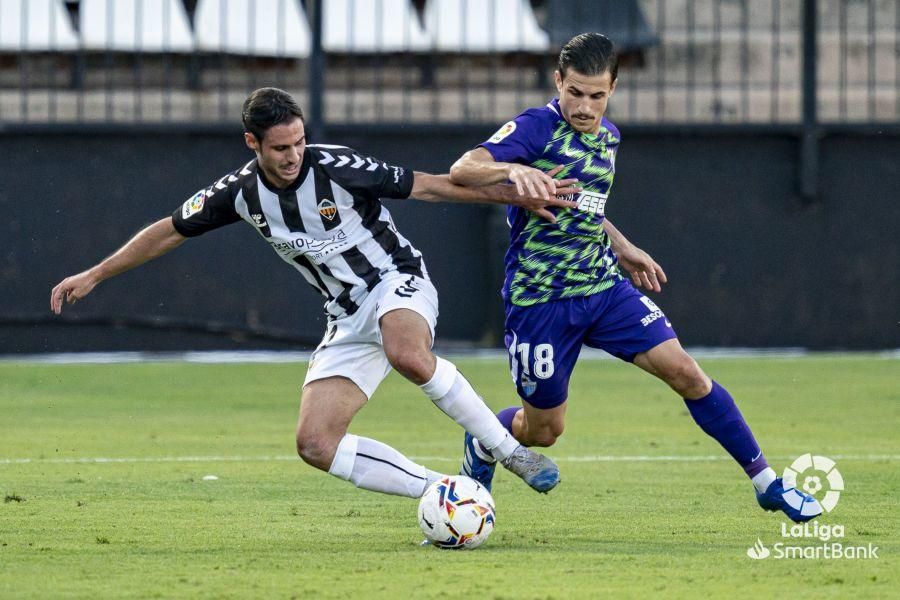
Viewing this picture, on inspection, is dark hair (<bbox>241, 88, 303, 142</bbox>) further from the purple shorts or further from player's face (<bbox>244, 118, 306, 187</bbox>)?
the purple shorts

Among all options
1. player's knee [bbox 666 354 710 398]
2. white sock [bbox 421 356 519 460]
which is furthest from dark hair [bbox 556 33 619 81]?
white sock [bbox 421 356 519 460]

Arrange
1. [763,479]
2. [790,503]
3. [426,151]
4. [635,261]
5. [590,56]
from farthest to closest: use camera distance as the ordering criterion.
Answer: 1. [426,151]
2. [635,261]
3. [590,56]
4. [763,479]
5. [790,503]

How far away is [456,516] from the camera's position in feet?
18.0

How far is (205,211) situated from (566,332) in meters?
1.45

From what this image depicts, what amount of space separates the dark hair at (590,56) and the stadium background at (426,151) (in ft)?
27.1

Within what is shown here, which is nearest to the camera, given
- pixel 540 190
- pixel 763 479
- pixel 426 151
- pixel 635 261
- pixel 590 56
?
pixel 540 190

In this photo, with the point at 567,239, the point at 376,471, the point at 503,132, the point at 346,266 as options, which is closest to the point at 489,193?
Result: the point at 503,132

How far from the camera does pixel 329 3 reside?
1468cm

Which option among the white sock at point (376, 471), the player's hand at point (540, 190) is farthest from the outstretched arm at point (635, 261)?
the white sock at point (376, 471)

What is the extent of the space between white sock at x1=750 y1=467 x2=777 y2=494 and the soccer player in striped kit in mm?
850

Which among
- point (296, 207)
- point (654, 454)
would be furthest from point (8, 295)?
point (296, 207)

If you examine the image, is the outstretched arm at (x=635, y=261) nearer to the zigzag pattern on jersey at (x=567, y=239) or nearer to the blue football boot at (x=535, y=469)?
the zigzag pattern on jersey at (x=567, y=239)

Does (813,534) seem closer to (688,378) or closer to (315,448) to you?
(688,378)

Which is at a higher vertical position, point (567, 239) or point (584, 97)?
point (584, 97)
